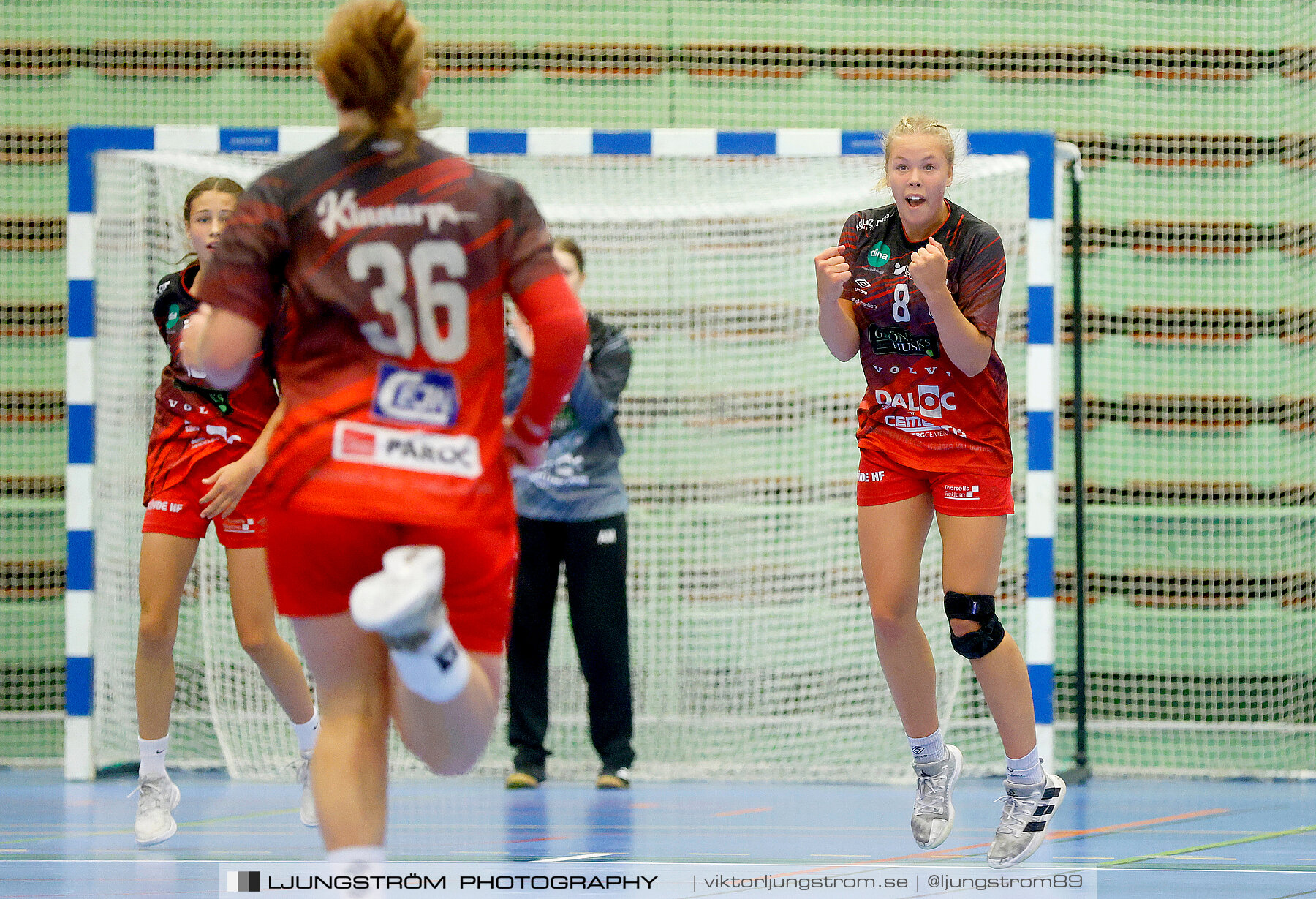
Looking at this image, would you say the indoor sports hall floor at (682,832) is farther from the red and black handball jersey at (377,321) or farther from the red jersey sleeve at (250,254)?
the red jersey sleeve at (250,254)

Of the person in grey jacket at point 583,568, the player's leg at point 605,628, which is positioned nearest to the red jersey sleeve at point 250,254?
the person in grey jacket at point 583,568

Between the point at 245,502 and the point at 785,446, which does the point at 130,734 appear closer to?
the point at 245,502

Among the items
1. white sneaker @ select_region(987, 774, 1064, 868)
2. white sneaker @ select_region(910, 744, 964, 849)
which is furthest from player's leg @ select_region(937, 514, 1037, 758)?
white sneaker @ select_region(910, 744, 964, 849)

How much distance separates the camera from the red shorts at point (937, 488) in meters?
3.67

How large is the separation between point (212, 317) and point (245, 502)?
7.34ft

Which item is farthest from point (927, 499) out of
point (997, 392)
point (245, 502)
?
point (245, 502)

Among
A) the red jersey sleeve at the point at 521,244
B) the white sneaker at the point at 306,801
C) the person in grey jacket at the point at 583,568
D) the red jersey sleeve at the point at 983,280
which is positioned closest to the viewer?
the red jersey sleeve at the point at 521,244

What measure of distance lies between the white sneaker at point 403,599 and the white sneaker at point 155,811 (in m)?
2.66

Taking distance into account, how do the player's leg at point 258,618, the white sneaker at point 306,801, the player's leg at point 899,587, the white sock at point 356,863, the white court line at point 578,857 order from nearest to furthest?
the white sock at point 356,863 → the player's leg at point 899,587 → the white court line at point 578,857 → the player's leg at point 258,618 → the white sneaker at point 306,801

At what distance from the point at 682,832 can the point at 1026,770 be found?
127cm

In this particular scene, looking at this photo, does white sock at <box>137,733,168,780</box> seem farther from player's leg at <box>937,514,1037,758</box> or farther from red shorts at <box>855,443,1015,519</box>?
player's leg at <box>937,514,1037,758</box>

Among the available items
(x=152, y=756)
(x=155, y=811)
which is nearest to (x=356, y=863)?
(x=155, y=811)

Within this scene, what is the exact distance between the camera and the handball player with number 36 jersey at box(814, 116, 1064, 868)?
3652 mm

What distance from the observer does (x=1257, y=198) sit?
717cm
